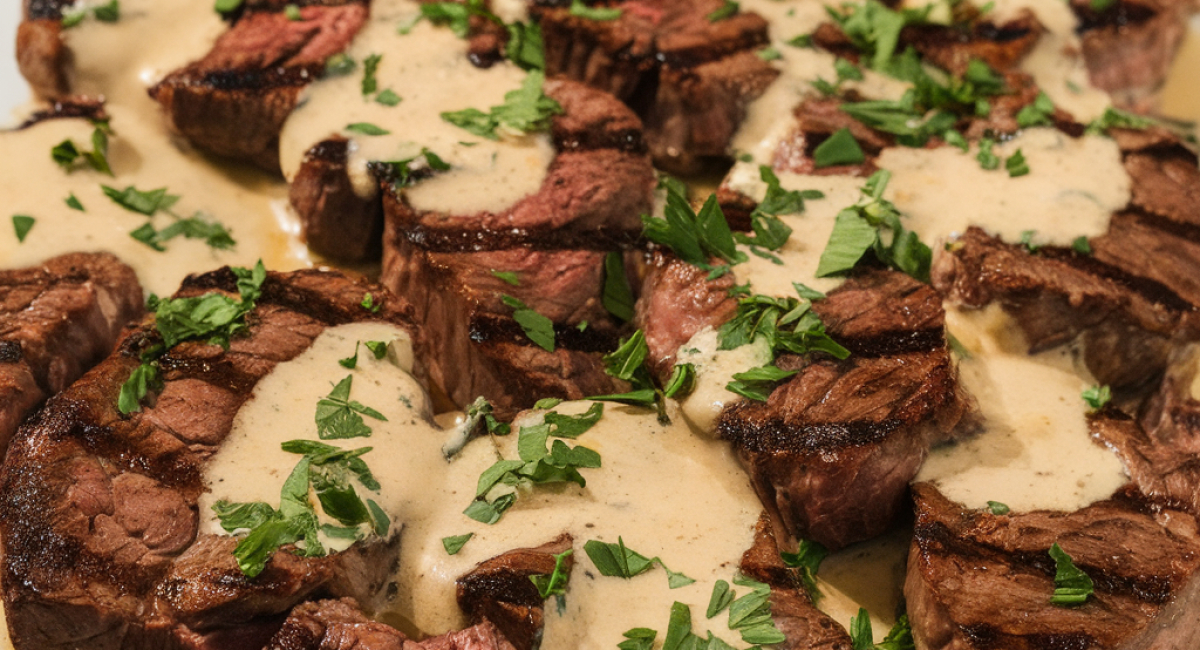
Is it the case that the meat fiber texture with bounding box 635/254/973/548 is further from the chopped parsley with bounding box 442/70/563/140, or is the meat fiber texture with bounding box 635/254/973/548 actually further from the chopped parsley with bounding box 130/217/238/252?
the chopped parsley with bounding box 130/217/238/252

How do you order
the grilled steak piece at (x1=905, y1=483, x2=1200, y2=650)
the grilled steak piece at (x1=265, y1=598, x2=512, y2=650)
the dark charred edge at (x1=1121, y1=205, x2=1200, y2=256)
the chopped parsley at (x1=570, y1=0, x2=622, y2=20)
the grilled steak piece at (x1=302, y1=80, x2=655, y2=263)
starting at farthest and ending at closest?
the chopped parsley at (x1=570, y1=0, x2=622, y2=20) < the dark charred edge at (x1=1121, y1=205, x2=1200, y2=256) < the grilled steak piece at (x1=302, y1=80, x2=655, y2=263) < the grilled steak piece at (x1=905, y1=483, x2=1200, y2=650) < the grilled steak piece at (x1=265, y1=598, x2=512, y2=650)

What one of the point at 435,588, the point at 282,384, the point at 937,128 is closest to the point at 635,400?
the point at 435,588

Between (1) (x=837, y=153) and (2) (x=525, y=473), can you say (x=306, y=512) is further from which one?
(1) (x=837, y=153)

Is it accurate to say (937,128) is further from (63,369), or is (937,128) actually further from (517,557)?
(63,369)

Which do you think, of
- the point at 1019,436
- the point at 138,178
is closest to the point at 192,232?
the point at 138,178

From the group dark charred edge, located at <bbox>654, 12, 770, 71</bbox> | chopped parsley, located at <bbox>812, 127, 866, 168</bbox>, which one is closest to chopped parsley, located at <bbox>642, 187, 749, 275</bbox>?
chopped parsley, located at <bbox>812, 127, 866, 168</bbox>
